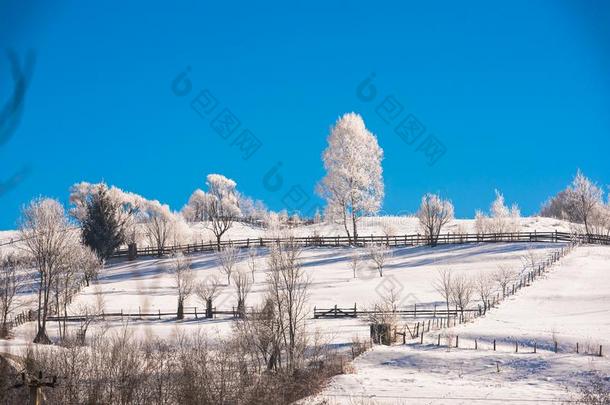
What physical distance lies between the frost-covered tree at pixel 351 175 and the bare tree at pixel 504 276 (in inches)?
722

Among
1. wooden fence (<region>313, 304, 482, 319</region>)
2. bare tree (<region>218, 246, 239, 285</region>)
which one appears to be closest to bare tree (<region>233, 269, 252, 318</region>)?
bare tree (<region>218, 246, 239, 285</region>)

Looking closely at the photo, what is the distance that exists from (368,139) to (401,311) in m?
30.6

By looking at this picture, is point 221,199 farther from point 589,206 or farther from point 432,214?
point 589,206

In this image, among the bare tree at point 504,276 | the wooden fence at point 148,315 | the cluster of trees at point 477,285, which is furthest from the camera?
the bare tree at point 504,276

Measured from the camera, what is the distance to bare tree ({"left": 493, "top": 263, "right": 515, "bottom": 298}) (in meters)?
44.6

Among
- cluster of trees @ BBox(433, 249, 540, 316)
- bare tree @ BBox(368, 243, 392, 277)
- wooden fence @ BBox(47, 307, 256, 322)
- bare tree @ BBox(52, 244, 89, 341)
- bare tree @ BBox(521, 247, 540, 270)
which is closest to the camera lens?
cluster of trees @ BBox(433, 249, 540, 316)

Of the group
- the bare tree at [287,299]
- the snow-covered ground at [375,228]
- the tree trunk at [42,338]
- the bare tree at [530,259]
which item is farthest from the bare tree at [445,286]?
the snow-covered ground at [375,228]

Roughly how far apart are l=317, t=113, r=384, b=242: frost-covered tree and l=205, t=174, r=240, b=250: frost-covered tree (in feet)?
60.0

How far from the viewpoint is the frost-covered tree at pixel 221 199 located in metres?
80.4

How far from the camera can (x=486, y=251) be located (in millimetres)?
57031

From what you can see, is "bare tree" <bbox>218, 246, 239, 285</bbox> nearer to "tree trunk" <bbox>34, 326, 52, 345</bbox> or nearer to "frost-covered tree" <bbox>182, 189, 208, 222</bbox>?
"tree trunk" <bbox>34, 326, 52, 345</bbox>

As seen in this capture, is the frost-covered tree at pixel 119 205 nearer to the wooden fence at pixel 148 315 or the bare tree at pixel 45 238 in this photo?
the bare tree at pixel 45 238

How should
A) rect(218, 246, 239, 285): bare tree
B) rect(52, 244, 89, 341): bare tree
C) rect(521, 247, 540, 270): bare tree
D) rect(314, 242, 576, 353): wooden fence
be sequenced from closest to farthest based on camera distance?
rect(314, 242, 576, 353): wooden fence → rect(52, 244, 89, 341): bare tree → rect(521, 247, 540, 270): bare tree → rect(218, 246, 239, 285): bare tree

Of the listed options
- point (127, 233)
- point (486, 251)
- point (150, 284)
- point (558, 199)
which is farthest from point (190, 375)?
point (558, 199)
